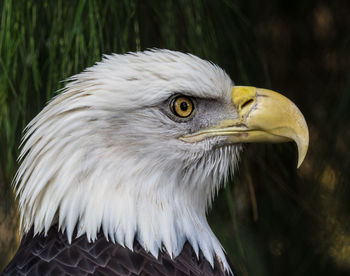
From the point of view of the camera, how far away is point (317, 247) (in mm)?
2387

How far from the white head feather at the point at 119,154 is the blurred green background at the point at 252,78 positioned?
0.15 m

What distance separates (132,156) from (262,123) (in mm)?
318

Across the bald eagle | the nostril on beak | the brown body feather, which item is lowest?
the brown body feather

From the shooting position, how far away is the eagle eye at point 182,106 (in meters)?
1.66

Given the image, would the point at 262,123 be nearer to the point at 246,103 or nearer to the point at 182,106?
the point at 246,103

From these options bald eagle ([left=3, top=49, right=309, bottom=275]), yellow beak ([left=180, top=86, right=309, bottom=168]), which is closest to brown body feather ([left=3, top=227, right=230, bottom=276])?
bald eagle ([left=3, top=49, right=309, bottom=275])

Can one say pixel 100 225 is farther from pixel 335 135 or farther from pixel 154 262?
pixel 335 135

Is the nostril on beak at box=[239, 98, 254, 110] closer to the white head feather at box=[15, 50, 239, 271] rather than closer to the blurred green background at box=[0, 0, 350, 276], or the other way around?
the white head feather at box=[15, 50, 239, 271]

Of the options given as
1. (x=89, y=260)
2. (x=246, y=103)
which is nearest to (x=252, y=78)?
(x=246, y=103)

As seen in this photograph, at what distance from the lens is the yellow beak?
1.63 m

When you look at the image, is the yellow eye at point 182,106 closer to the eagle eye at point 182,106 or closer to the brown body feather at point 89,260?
the eagle eye at point 182,106

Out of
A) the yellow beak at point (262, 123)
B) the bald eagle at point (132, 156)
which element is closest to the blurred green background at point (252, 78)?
the bald eagle at point (132, 156)

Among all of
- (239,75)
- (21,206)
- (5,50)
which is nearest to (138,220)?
(21,206)

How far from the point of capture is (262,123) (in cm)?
165
